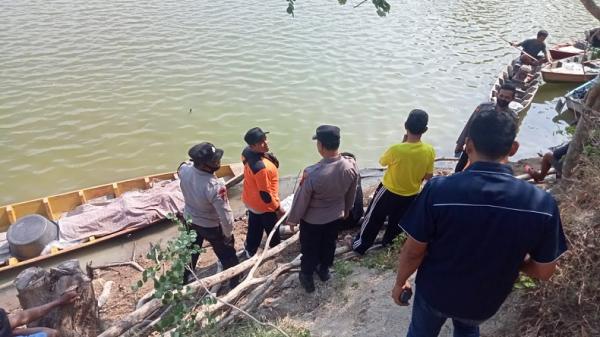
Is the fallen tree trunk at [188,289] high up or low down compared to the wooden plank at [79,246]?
up

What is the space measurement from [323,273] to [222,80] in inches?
377

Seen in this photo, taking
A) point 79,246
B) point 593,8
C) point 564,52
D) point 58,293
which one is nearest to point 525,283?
point 593,8

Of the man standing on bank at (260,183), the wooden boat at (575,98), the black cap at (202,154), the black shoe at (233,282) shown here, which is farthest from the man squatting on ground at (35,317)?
the wooden boat at (575,98)

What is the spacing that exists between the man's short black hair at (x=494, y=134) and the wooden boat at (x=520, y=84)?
32.1 feet

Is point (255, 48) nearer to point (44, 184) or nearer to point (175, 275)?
point (44, 184)

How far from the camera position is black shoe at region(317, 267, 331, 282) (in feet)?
17.5

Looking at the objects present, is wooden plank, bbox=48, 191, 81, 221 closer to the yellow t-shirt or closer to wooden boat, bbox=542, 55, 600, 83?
the yellow t-shirt

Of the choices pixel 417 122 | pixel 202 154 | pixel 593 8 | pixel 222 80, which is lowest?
pixel 222 80

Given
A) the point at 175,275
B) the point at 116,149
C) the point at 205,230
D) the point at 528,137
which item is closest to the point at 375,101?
the point at 528,137

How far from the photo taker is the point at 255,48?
628 inches

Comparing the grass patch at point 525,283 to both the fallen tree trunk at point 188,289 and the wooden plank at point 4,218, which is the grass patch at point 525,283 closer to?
the fallen tree trunk at point 188,289

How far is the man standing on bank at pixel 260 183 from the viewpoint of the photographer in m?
5.20

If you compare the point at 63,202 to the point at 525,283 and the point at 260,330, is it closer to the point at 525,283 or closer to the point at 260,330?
the point at 260,330

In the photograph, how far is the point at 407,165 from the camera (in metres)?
4.98
